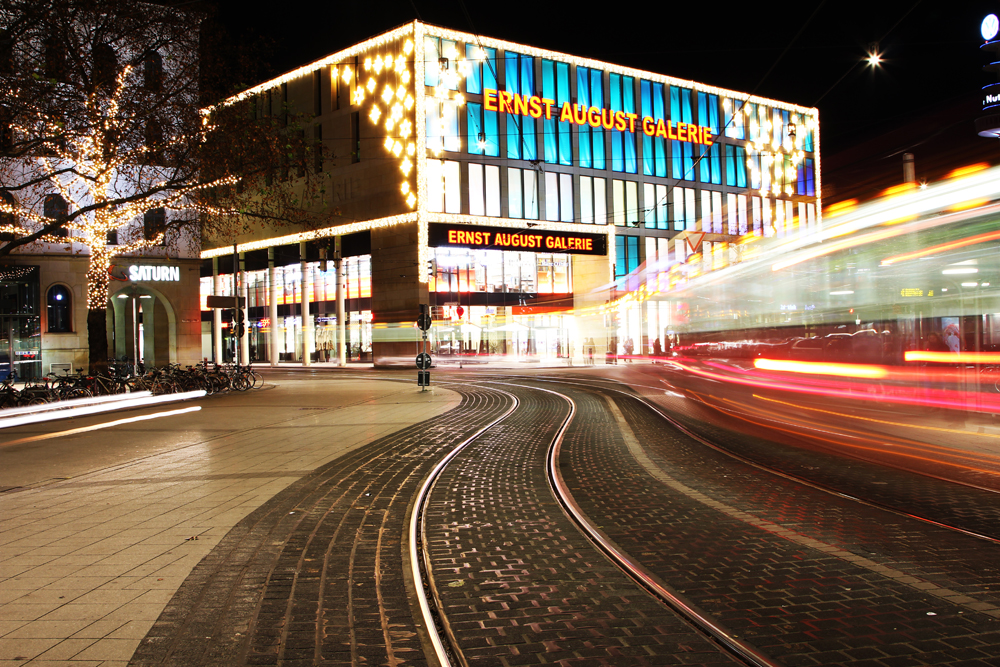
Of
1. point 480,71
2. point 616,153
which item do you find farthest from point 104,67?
point 616,153

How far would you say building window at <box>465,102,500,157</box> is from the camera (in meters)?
43.3

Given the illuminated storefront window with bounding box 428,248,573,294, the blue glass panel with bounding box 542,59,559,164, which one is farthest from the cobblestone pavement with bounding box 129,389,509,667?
the blue glass panel with bounding box 542,59,559,164

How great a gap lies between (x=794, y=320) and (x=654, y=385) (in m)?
12.8

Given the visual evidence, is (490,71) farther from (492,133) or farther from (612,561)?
(612,561)

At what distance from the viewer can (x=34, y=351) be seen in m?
25.8

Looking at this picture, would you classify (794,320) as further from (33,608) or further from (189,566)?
(33,608)

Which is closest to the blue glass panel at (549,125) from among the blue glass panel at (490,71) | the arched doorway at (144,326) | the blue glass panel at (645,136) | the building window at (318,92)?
the blue glass panel at (490,71)

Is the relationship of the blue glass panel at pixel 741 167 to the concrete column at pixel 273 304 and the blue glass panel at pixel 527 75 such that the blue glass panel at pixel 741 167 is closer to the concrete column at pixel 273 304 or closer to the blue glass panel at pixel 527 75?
the blue glass panel at pixel 527 75

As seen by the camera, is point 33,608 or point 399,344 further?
point 399,344

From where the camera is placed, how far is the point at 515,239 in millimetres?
44406

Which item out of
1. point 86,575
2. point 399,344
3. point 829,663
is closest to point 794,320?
point 829,663

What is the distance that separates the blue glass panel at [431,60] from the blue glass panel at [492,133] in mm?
3855

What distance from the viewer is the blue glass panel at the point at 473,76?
141 feet

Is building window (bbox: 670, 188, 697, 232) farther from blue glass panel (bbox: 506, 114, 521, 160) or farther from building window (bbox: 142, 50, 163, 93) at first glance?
building window (bbox: 142, 50, 163, 93)
